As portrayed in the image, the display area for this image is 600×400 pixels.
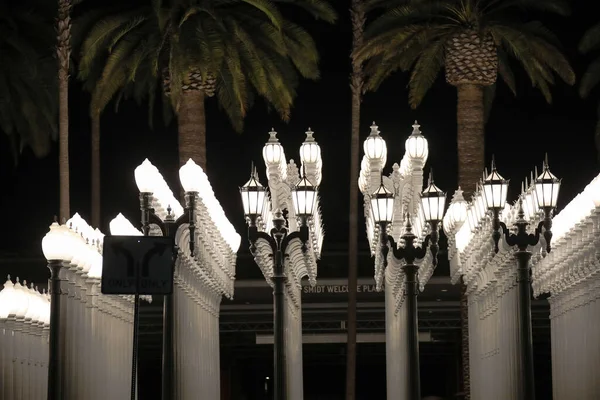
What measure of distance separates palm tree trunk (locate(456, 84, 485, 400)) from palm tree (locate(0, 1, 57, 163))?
11.4 m

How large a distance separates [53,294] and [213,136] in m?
36.3

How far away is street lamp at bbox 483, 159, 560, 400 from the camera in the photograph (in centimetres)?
1947

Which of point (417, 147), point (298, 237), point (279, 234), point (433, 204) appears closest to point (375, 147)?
point (417, 147)

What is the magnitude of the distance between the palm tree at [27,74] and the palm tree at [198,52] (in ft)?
7.58

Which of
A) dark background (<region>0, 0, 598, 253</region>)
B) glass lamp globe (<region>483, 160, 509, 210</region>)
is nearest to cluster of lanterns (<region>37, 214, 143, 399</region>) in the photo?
glass lamp globe (<region>483, 160, 509, 210</region>)

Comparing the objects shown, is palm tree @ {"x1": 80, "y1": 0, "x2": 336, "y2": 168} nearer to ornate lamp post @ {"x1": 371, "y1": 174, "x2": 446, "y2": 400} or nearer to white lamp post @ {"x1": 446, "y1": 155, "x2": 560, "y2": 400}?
white lamp post @ {"x1": 446, "y1": 155, "x2": 560, "y2": 400}

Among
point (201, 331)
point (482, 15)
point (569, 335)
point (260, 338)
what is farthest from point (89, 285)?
point (260, 338)

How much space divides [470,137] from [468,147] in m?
0.29

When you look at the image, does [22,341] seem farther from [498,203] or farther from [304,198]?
[498,203]

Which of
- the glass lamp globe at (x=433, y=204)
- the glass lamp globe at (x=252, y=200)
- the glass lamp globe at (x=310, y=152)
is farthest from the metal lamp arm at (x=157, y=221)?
the glass lamp globe at (x=310, y=152)

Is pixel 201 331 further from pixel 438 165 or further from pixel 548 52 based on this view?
pixel 438 165

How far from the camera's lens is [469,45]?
37.1 meters

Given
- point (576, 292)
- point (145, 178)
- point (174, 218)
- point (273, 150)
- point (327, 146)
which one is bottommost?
point (576, 292)

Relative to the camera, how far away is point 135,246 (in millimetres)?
15609
